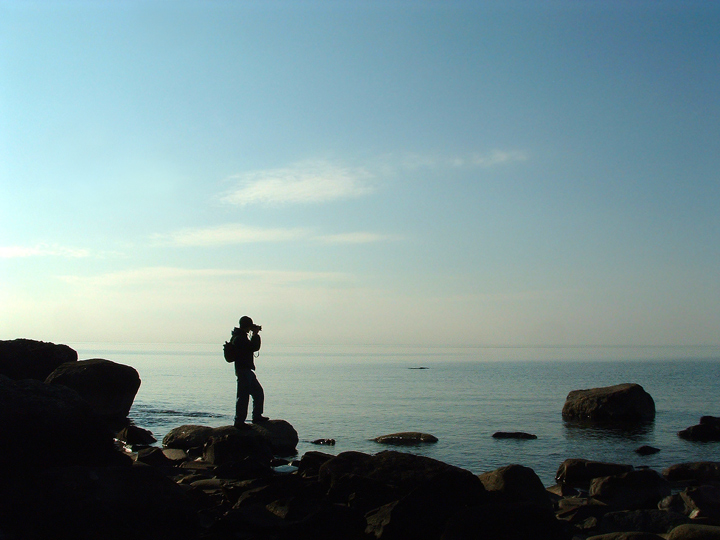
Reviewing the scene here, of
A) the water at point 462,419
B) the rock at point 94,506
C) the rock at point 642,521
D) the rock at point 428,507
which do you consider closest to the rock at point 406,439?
the water at point 462,419

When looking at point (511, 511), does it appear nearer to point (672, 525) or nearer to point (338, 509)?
point (338, 509)

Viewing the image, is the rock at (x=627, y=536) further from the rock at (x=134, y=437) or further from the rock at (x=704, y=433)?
the rock at (x=704, y=433)

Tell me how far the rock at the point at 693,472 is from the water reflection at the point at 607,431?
7.41m

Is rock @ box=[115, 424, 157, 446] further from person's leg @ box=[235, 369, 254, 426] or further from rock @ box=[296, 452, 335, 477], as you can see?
rock @ box=[296, 452, 335, 477]

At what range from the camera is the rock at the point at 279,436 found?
1580 cm

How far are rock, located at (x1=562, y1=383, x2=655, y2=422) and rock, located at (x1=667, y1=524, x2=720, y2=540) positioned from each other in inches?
777

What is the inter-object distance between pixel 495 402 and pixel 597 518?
26.6 m

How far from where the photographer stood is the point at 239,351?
589 inches

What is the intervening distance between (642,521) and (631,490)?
2.40 metres

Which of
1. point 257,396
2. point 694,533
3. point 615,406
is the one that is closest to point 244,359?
point 257,396

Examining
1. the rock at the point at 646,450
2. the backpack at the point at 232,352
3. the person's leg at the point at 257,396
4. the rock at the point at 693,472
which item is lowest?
the rock at the point at 646,450

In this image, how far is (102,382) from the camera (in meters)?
19.8

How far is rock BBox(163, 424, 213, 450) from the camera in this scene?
54.9ft

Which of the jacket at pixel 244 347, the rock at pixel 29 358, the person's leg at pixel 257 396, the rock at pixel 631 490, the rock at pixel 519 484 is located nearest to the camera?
the rock at pixel 519 484
